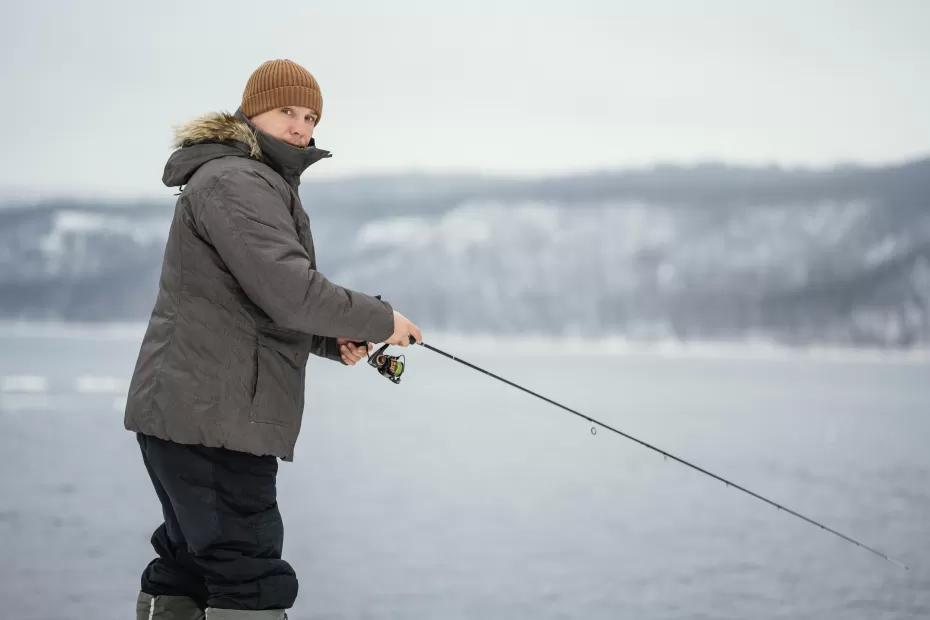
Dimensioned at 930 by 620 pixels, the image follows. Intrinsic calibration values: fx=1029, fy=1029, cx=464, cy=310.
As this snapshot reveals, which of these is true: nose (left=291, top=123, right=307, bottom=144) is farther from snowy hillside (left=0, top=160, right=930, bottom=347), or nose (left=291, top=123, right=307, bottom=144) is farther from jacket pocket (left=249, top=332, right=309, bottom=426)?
snowy hillside (left=0, top=160, right=930, bottom=347)

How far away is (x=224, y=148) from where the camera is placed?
1.15 m

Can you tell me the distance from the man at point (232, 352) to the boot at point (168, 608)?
90 millimetres

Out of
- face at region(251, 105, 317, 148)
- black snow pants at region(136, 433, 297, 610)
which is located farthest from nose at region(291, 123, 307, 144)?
black snow pants at region(136, 433, 297, 610)

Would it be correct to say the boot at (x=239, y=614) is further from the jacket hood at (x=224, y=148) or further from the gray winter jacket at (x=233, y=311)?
the jacket hood at (x=224, y=148)

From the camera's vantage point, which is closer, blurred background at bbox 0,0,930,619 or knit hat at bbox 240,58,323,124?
knit hat at bbox 240,58,323,124

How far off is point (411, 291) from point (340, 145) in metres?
1.11

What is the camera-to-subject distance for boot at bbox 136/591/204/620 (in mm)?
1196

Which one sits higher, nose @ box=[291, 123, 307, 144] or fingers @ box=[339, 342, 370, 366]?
nose @ box=[291, 123, 307, 144]

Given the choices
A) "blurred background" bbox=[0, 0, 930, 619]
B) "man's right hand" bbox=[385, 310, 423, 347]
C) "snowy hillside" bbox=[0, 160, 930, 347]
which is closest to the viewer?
"man's right hand" bbox=[385, 310, 423, 347]

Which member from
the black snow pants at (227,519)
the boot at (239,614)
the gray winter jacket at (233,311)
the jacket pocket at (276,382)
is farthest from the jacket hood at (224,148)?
the boot at (239,614)

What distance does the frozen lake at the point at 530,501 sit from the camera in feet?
5.77

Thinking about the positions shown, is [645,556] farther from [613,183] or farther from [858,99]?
[613,183]

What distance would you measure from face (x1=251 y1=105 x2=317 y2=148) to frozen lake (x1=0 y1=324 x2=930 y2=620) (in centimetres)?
82

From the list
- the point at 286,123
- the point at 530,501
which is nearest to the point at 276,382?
the point at 286,123
